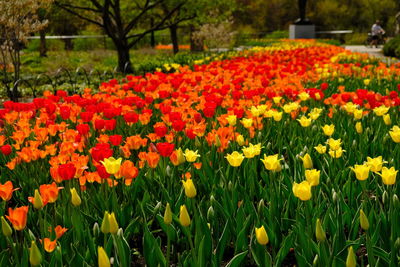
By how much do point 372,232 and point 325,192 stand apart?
2.14 feet

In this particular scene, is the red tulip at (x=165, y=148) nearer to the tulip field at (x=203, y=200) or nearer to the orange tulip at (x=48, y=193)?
the tulip field at (x=203, y=200)

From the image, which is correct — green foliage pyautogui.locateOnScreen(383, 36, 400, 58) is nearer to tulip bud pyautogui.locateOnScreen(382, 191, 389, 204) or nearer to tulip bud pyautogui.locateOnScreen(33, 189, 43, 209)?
tulip bud pyautogui.locateOnScreen(382, 191, 389, 204)

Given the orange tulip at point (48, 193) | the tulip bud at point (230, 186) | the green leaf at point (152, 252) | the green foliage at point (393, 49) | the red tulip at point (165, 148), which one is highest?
the red tulip at point (165, 148)

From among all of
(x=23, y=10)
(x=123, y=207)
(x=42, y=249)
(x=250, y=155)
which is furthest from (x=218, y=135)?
(x=23, y=10)

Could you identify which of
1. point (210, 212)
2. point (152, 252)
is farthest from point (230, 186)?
point (152, 252)

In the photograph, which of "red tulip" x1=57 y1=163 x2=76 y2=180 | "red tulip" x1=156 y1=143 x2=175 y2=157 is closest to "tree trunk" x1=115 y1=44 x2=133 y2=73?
"red tulip" x1=156 y1=143 x2=175 y2=157

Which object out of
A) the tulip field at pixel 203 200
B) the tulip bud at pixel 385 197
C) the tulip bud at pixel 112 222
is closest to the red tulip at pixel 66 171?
the tulip field at pixel 203 200

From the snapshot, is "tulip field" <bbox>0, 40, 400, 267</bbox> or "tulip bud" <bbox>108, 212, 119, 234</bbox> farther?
"tulip field" <bbox>0, 40, 400, 267</bbox>

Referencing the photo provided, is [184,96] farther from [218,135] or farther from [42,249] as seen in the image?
[42,249]

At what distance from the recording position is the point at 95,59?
2106 cm

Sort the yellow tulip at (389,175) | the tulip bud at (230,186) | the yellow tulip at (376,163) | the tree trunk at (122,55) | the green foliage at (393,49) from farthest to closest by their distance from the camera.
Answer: the green foliage at (393,49) < the tree trunk at (122,55) < the tulip bud at (230,186) < the yellow tulip at (376,163) < the yellow tulip at (389,175)

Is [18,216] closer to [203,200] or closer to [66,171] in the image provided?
[66,171]

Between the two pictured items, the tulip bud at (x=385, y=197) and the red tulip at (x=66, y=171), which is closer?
the red tulip at (x=66, y=171)

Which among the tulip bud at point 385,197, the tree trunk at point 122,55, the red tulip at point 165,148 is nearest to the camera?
the tulip bud at point 385,197
